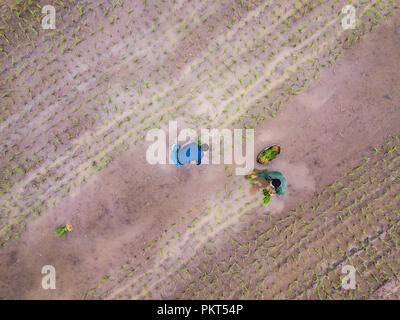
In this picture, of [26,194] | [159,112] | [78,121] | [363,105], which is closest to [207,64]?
[159,112]

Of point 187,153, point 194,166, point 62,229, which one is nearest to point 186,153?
point 187,153

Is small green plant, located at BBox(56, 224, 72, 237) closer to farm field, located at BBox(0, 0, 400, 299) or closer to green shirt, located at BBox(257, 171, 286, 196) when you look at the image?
farm field, located at BBox(0, 0, 400, 299)

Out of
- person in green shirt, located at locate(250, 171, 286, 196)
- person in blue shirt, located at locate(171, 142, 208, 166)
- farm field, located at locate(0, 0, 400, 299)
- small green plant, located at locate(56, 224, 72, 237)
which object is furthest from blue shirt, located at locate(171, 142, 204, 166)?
small green plant, located at locate(56, 224, 72, 237)

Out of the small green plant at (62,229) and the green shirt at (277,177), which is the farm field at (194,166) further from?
the green shirt at (277,177)

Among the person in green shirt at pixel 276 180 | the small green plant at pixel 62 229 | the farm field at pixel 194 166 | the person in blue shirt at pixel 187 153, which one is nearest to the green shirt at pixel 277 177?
the person in green shirt at pixel 276 180

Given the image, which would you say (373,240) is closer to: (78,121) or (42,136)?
(78,121)

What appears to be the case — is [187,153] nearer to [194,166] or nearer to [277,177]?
[194,166]
